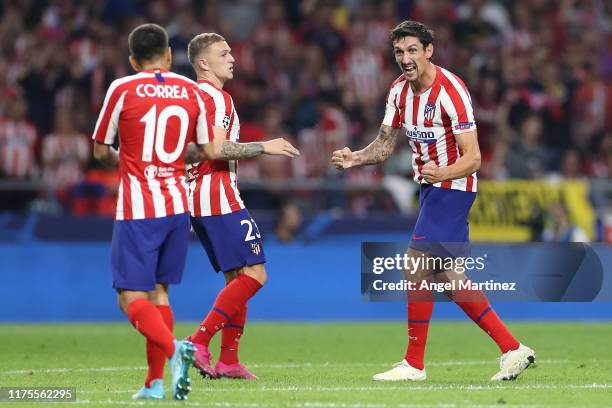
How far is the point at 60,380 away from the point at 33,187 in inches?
276

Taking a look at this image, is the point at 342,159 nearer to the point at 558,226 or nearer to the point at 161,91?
the point at 161,91

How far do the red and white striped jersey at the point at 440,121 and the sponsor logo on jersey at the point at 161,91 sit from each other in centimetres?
221

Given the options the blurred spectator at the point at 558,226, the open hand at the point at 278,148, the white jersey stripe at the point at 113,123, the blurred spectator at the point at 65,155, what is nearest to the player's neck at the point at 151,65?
the white jersey stripe at the point at 113,123

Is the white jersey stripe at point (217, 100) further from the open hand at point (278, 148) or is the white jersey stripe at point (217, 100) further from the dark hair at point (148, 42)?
the dark hair at point (148, 42)

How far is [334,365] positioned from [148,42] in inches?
149

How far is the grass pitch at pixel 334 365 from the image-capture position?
7.68 meters

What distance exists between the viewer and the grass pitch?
768 centimetres

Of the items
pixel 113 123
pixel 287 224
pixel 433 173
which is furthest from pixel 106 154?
pixel 287 224

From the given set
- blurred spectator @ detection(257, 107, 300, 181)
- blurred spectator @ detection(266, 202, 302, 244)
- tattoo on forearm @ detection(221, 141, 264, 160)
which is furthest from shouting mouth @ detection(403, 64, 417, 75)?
blurred spectator @ detection(257, 107, 300, 181)

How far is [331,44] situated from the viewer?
1962 centimetres

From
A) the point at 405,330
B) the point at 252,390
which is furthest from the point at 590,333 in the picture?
the point at 252,390

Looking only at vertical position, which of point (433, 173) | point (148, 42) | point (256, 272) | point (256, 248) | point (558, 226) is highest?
point (148, 42)

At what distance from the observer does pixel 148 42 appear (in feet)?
24.8

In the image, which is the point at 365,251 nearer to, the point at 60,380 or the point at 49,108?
the point at 60,380
